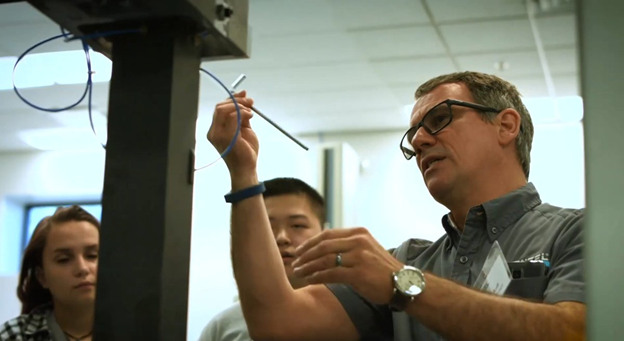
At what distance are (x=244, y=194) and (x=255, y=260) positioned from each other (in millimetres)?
147

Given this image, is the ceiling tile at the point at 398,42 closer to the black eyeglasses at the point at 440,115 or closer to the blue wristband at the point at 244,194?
the black eyeglasses at the point at 440,115

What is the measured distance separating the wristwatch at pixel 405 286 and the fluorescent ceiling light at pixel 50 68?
0.54 m

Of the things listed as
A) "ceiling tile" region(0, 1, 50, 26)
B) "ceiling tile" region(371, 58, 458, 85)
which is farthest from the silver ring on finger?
"ceiling tile" region(371, 58, 458, 85)

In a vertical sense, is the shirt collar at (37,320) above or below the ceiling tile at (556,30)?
below

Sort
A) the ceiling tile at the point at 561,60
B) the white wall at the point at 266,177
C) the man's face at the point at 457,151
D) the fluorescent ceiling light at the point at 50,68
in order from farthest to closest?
the white wall at the point at 266,177
the ceiling tile at the point at 561,60
the man's face at the point at 457,151
the fluorescent ceiling light at the point at 50,68

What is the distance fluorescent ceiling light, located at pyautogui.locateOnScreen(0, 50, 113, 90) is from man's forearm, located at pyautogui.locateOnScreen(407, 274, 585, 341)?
2.02 ft

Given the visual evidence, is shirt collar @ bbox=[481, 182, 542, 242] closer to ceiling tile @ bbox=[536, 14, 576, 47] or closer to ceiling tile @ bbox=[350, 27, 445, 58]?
ceiling tile @ bbox=[536, 14, 576, 47]

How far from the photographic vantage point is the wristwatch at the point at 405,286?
106cm

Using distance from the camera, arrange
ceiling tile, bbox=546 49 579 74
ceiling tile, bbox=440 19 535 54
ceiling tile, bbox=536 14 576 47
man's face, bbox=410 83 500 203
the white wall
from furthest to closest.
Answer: the white wall → ceiling tile, bbox=546 49 579 74 → ceiling tile, bbox=440 19 535 54 → ceiling tile, bbox=536 14 576 47 → man's face, bbox=410 83 500 203

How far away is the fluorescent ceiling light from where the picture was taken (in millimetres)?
964

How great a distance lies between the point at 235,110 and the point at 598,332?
2.74ft

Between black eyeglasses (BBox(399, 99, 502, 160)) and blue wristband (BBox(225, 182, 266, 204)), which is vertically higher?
black eyeglasses (BBox(399, 99, 502, 160))

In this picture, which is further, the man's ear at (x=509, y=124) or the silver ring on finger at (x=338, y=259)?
the man's ear at (x=509, y=124)

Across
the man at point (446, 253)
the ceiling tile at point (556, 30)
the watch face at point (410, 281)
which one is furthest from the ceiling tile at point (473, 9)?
the watch face at point (410, 281)
